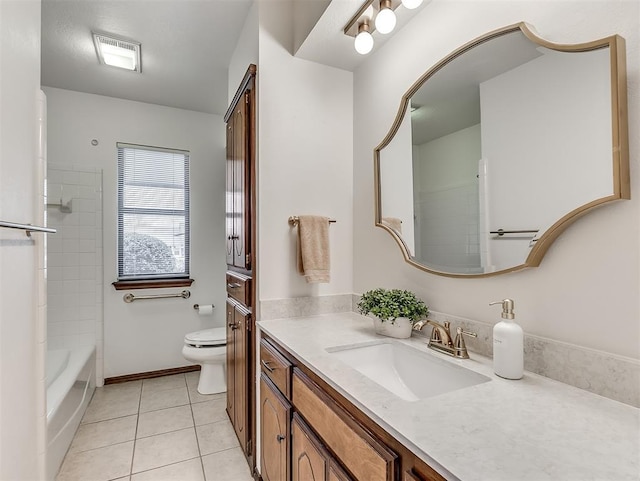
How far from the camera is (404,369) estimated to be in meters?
1.25

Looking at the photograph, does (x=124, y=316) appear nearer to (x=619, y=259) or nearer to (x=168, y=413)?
(x=168, y=413)

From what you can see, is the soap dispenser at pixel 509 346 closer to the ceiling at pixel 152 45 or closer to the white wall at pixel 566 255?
the white wall at pixel 566 255

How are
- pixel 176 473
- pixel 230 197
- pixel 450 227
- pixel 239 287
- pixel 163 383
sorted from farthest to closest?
pixel 163 383 < pixel 230 197 < pixel 239 287 < pixel 176 473 < pixel 450 227

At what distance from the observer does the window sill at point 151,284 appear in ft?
9.83

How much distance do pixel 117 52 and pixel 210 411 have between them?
271 centimetres

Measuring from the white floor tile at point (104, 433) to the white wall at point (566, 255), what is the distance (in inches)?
83.1

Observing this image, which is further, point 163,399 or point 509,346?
point 163,399

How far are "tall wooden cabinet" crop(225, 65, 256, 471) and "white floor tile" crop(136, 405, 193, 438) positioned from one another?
39cm

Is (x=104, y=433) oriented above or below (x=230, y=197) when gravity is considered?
below

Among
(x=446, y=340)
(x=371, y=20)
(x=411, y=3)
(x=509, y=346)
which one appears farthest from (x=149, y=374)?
(x=411, y=3)

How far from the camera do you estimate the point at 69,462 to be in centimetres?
189

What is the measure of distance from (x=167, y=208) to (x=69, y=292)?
43.2 inches

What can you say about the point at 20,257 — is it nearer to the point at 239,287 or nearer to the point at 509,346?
the point at 239,287

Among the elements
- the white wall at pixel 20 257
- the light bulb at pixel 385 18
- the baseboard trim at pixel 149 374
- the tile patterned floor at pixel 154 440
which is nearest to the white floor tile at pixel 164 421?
the tile patterned floor at pixel 154 440
